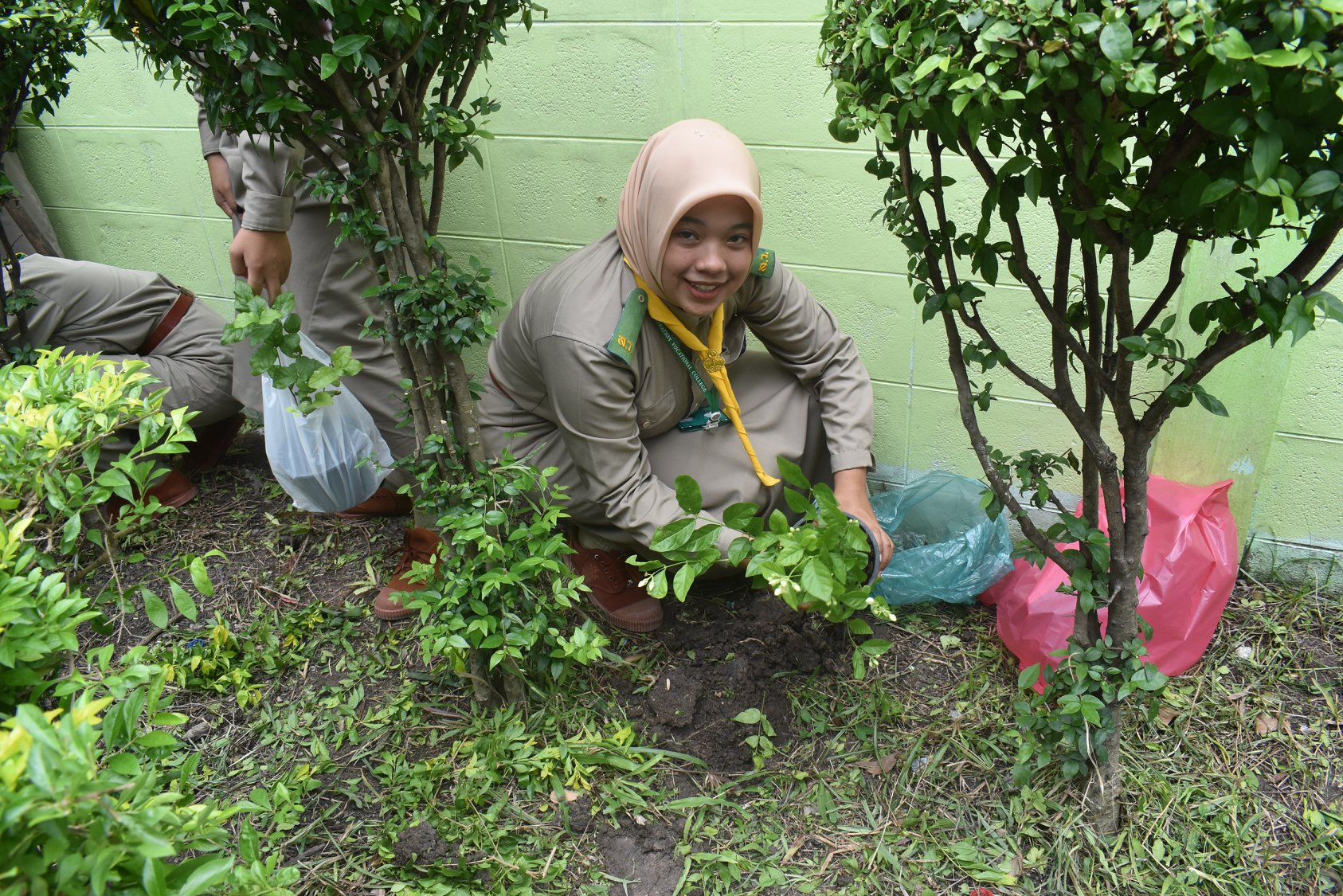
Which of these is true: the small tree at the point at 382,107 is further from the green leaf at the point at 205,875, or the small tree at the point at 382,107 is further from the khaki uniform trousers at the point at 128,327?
the khaki uniform trousers at the point at 128,327

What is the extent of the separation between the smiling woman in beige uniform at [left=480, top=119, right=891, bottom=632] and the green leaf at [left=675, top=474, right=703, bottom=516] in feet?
1.87

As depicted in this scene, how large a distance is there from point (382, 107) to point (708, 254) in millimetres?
731

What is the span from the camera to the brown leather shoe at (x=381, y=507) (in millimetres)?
2961

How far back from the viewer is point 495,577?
71.1 inches

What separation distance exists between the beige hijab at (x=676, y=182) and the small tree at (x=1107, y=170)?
0.44 m

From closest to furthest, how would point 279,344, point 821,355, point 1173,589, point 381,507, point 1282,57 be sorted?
point 1282,57
point 279,344
point 1173,589
point 821,355
point 381,507

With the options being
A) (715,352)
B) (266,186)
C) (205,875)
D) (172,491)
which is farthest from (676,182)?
(172,491)

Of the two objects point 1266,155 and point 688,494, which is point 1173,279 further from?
point 688,494

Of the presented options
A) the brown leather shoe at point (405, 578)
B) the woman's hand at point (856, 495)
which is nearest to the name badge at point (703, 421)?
the woman's hand at point (856, 495)

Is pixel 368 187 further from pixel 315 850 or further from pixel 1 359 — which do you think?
pixel 1 359

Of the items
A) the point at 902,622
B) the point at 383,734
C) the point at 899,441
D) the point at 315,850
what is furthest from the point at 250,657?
the point at 899,441

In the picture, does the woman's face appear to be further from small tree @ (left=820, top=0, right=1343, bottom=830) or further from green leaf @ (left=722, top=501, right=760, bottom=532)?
green leaf @ (left=722, top=501, right=760, bottom=532)

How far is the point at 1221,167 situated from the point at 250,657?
2392 mm

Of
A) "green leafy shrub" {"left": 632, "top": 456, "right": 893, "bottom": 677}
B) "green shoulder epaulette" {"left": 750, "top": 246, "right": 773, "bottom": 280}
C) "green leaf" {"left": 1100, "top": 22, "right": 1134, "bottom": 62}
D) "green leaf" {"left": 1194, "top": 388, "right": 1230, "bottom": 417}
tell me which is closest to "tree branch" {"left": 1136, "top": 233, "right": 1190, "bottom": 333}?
"green leaf" {"left": 1194, "top": 388, "right": 1230, "bottom": 417}
